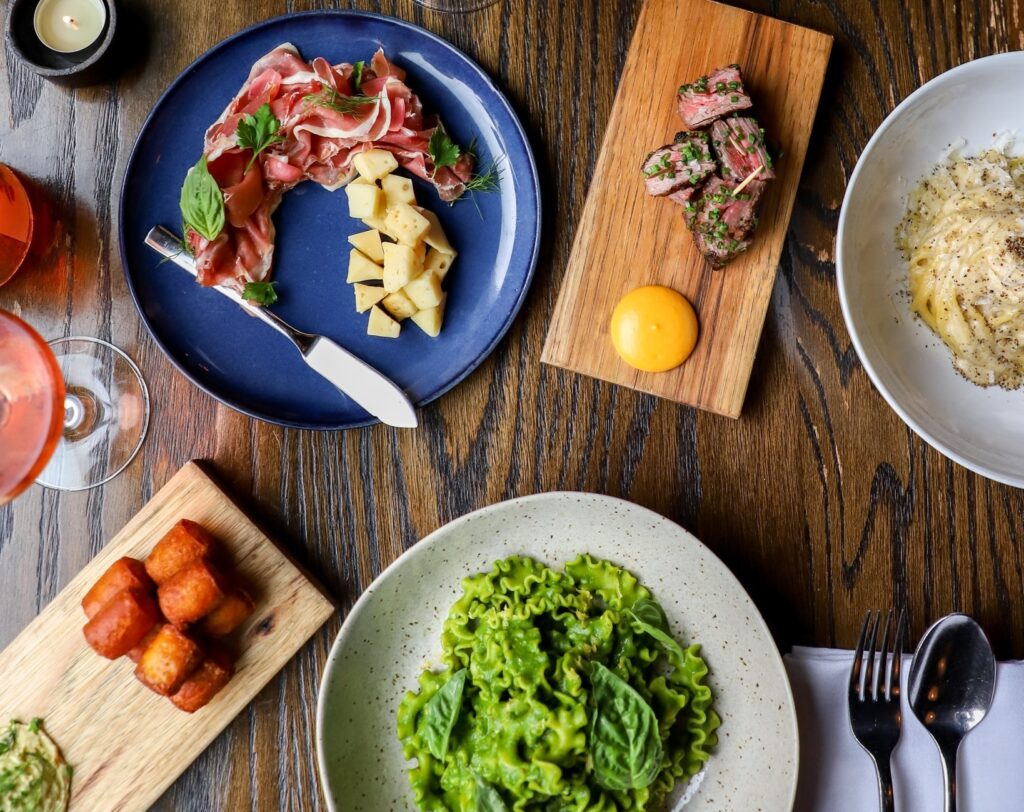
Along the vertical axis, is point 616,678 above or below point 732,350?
below

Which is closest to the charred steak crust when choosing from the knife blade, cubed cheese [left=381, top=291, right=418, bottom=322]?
cubed cheese [left=381, top=291, right=418, bottom=322]

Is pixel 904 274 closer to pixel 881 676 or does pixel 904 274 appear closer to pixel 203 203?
pixel 881 676

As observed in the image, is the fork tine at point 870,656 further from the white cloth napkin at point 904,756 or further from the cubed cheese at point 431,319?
the cubed cheese at point 431,319

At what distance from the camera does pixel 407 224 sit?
5.28 ft

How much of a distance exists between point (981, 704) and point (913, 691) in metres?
0.12

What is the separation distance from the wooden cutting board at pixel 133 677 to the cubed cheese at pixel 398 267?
1.76 feet

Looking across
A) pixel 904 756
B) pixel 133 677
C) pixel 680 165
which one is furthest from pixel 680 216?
pixel 133 677

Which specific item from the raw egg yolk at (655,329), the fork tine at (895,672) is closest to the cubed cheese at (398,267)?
the raw egg yolk at (655,329)

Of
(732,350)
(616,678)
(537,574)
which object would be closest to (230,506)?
(537,574)

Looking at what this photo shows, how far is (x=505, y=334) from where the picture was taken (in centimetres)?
165

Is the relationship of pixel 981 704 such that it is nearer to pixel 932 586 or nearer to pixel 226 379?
pixel 932 586

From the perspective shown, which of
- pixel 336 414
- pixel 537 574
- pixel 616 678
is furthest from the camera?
pixel 336 414

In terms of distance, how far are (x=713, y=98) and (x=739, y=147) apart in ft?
0.34

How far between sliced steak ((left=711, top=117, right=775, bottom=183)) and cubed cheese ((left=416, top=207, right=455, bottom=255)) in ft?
1.76
